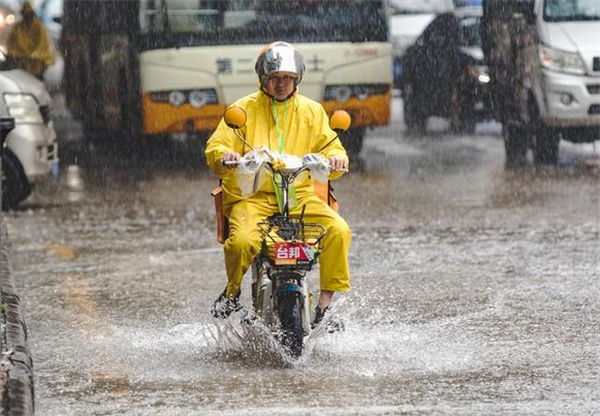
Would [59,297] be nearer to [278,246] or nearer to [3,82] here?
[278,246]

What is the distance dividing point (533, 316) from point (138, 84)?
380 inches

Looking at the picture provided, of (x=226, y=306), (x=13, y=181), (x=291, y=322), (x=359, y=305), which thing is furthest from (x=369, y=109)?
(x=291, y=322)

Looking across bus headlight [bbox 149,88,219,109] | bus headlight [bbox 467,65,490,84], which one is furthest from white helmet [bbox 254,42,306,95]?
bus headlight [bbox 467,65,490,84]

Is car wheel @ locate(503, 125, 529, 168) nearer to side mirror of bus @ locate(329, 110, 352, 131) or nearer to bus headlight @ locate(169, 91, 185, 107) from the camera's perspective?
bus headlight @ locate(169, 91, 185, 107)

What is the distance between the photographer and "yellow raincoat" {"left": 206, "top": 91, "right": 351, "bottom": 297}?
801cm

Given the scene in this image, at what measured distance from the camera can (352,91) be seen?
58.7 feet

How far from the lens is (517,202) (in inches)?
588

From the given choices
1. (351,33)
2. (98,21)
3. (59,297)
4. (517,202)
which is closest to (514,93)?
(351,33)

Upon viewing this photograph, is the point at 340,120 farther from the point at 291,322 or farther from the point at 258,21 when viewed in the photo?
the point at 258,21

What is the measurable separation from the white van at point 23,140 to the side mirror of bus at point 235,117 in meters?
6.87

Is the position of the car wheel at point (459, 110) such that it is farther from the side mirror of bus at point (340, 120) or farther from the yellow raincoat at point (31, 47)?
A: the side mirror of bus at point (340, 120)

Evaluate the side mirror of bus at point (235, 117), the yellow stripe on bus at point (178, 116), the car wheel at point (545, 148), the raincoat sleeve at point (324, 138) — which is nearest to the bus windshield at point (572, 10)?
the car wheel at point (545, 148)

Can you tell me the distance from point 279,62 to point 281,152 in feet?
1.51

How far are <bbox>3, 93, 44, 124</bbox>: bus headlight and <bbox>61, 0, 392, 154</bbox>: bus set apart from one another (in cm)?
277
